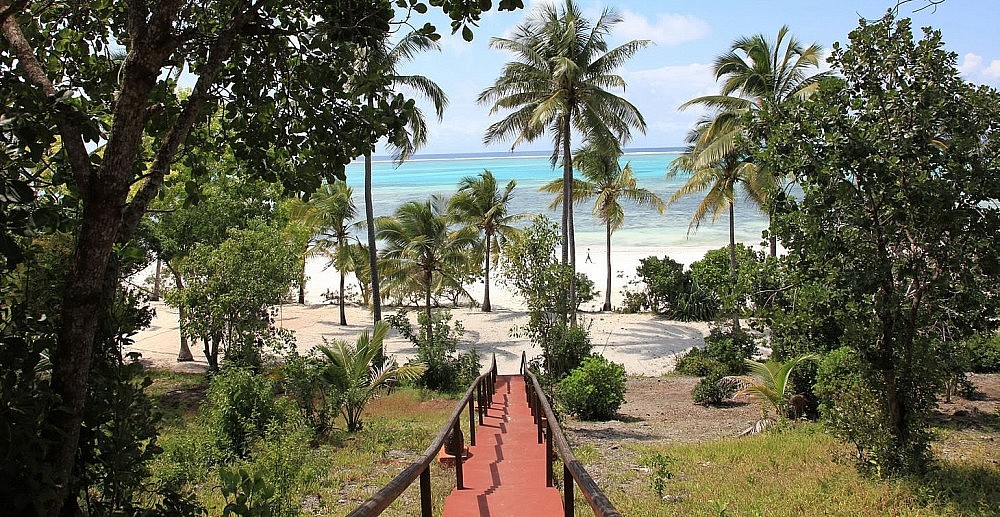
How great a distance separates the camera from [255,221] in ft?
57.9

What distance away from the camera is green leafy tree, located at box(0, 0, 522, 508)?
2.50 m

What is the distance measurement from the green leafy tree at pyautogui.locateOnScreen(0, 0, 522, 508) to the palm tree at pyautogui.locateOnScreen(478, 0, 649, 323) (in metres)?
19.9

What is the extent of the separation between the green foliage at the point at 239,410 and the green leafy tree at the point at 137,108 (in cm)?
648

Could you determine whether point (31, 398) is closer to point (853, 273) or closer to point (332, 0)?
point (332, 0)

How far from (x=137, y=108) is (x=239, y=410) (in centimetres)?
799

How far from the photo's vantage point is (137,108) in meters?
2.59

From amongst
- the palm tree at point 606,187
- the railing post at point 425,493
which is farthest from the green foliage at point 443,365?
the railing post at point 425,493

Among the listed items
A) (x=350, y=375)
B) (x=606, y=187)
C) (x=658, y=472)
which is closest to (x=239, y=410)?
(x=350, y=375)

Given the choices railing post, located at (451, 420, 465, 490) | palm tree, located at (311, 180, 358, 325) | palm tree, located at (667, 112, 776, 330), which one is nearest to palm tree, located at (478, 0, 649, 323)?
palm tree, located at (667, 112, 776, 330)

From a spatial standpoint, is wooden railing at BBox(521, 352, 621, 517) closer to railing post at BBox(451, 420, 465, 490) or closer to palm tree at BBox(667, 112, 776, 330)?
railing post at BBox(451, 420, 465, 490)

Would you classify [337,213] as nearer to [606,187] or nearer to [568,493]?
[606,187]

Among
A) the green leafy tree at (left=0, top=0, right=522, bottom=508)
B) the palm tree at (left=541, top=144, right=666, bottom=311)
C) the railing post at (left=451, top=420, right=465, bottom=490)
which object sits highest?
the palm tree at (left=541, top=144, right=666, bottom=311)

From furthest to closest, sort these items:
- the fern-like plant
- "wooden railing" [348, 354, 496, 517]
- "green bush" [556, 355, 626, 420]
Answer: "green bush" [556, 355, 626, 420], the fern-like plant, "wooden railing" [348, 354, 496, 517]

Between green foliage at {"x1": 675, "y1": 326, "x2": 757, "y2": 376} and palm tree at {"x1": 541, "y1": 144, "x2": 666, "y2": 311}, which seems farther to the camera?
palm tree at {"x1": 541, "y1": 144, "x2": 666, "y2": 311}
